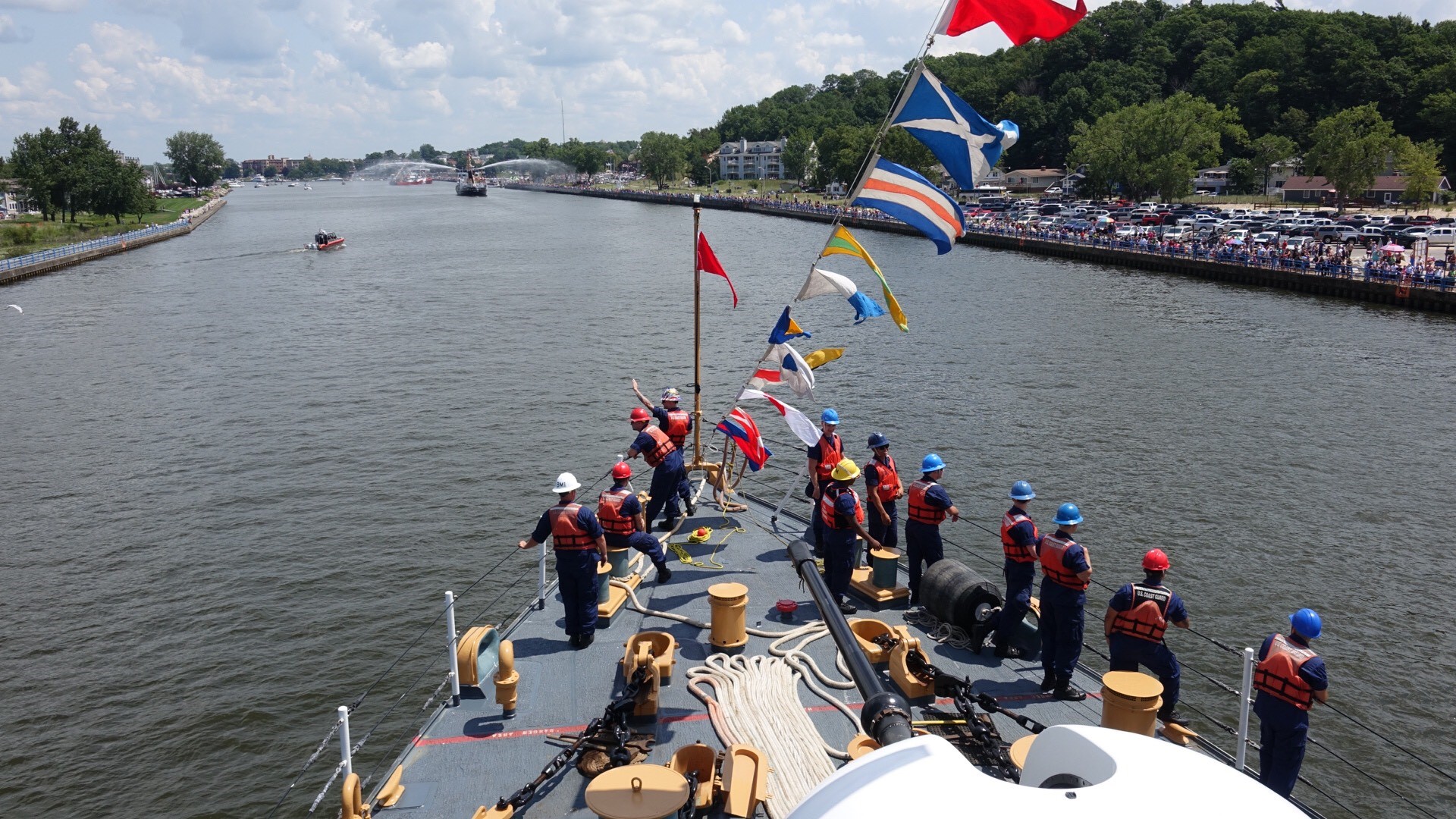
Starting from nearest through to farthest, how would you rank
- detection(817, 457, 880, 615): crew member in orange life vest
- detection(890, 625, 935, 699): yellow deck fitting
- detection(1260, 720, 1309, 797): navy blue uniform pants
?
detection(1260, 720, 1309, 797): navy blue uniform pants < detection(890, 625, 935, 699): yellow deck fitting < detection(817, 457, 880, 615): crew member in orange life vest

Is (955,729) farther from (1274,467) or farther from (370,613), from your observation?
(1274,467)

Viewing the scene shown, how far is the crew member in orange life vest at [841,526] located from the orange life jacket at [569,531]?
111 inches

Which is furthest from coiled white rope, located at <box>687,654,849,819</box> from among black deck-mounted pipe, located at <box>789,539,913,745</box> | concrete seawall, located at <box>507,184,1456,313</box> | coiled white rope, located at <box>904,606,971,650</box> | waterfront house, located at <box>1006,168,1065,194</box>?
waterfront house, located at <box>1006,168,1065,194</box>

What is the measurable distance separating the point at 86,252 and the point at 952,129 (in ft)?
309

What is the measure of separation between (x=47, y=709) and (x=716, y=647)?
490 inches

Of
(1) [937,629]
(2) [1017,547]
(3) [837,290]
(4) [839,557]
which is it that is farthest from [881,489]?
(3) [837,290]

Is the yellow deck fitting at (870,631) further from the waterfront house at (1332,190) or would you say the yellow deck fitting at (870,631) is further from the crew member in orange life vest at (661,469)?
the waterfront house at (1332,190)

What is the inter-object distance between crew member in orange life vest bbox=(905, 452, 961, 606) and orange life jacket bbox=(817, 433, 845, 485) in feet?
4.77

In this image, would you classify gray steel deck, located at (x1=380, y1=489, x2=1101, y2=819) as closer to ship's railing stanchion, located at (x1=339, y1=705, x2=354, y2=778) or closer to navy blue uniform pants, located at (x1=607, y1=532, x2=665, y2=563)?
ship's railing stanchion, located at (x1=339, y1=705, x2=354, y2=778)

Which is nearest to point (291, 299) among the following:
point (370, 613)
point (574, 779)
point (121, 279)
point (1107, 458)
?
point (121, 279)

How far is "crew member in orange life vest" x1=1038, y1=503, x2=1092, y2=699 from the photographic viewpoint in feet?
31.0

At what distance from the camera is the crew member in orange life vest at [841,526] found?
11.0m

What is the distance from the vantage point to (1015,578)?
408 inches

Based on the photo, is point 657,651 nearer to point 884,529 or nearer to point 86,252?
point 884,529
